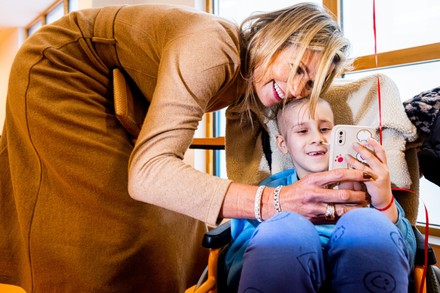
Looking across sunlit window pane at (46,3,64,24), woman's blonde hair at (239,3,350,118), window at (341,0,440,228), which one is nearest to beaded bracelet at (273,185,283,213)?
woman's blonde hair at (239,3,350,118)

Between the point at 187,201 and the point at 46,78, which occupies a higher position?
the point at 46,78

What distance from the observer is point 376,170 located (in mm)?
756

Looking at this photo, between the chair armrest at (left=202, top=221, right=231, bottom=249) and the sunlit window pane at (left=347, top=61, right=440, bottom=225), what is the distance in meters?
1.23

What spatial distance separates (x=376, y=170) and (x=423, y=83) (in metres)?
1.28

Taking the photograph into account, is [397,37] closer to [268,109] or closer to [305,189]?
[268,109]

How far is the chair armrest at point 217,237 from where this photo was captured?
81cm

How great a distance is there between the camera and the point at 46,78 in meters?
0.86

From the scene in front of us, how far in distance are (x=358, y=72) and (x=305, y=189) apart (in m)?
1.43

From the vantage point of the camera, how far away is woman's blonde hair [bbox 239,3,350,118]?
2.70 feet

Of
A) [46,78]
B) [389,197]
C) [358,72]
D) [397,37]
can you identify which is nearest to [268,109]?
[389,197]

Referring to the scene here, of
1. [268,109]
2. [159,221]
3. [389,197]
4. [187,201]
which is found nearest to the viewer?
[187,201]

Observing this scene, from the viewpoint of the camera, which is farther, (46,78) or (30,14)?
(30,14)

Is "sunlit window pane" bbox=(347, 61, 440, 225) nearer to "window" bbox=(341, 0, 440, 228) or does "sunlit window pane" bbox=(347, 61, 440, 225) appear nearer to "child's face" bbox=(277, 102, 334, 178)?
"window" bbox=(341, 0, 440, 228)

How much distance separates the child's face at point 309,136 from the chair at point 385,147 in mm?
109
